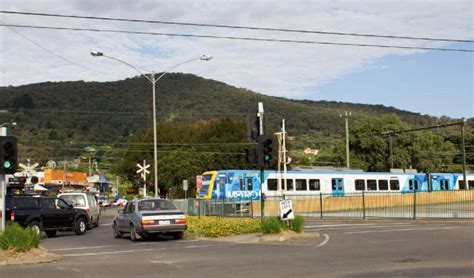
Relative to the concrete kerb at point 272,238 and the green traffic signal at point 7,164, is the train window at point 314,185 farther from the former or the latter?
the green traffic signal at point 7,164

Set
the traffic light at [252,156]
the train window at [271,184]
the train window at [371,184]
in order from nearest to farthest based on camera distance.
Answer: the traffic light at [252,156] → the train window at [271,184] → the train window at [371,184]

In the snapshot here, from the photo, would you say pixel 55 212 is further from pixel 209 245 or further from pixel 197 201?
pixel 197 201

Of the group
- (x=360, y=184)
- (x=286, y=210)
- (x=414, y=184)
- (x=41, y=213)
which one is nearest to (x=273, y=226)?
(x=286, y=210)

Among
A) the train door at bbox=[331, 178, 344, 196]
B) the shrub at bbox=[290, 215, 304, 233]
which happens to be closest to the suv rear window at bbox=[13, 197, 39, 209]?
the shrub at bbox=[290, 215, 304, 233]

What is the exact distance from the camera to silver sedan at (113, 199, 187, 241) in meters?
21.6

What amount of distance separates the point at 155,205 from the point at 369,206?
16.6 meters

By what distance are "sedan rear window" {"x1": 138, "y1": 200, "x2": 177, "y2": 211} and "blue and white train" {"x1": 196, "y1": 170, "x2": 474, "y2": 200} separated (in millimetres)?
16356

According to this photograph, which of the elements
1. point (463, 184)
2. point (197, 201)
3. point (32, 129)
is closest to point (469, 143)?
point (463, 184)

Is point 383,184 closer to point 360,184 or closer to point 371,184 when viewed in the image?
point 371,184

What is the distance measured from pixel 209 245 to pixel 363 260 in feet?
23.3

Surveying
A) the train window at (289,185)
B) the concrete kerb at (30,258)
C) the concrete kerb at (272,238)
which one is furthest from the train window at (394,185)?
the concrete kerb at (30,258)

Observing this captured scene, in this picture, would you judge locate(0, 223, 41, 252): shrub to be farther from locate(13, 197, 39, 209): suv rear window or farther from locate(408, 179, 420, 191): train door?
locate(408, 179, 420, 191): train door

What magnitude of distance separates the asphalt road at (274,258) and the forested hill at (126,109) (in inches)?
3091

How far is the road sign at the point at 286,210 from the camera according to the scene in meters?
21.0
